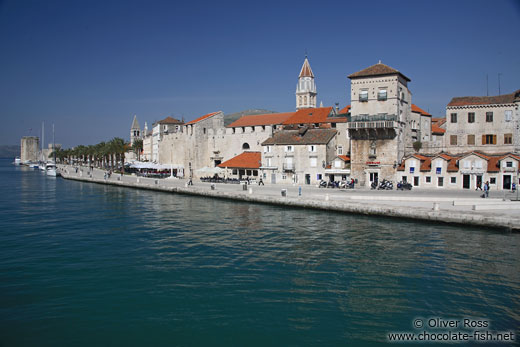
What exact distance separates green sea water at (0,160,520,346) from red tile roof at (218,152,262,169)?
74.9ft

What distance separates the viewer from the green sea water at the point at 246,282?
10711mm

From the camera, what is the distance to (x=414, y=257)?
1694cm

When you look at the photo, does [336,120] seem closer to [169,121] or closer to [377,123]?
[377,123]

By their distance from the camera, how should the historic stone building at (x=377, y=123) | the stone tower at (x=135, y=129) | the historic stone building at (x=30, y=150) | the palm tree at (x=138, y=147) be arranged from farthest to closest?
1. the historic stone building at (x=30, y=150)
2. the stone tower at (x=135, y=129)
3. the palm tree at (x=138, y=147)
4. the historic stone building at (x=377, y=123)

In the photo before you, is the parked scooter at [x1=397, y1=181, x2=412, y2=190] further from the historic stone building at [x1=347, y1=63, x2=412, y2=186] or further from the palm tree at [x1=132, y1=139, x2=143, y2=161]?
the palm tree at [x1=132, y1=139, x2=143, y2=161]

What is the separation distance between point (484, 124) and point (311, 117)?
60.2 feet

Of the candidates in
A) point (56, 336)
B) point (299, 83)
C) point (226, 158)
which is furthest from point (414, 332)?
point (299, 83)

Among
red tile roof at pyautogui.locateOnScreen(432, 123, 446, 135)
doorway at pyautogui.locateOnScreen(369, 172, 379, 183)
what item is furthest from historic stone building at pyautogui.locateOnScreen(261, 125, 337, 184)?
red tile roof at pyautogui.locateOnScreen(432, 123, 446, 135)

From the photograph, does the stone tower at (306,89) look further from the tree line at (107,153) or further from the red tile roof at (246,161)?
the tree line at (107,153)

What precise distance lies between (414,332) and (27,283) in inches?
507

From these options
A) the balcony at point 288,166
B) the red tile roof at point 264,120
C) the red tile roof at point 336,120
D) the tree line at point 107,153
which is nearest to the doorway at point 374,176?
the red tile roof at point 336,120

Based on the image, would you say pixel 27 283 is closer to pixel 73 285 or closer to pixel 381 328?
pixel 73 285

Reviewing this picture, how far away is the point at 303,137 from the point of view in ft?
143

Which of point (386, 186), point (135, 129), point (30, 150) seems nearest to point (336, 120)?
point (386, 186)
